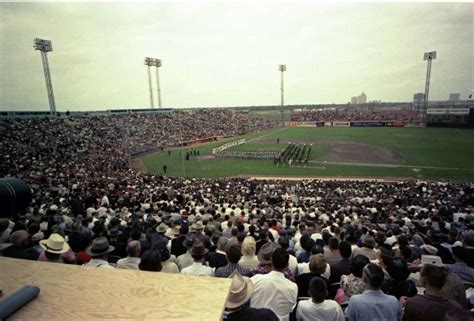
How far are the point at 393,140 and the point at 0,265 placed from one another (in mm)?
56917

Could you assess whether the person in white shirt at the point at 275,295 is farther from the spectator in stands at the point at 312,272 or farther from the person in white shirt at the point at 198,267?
the person in white shirt at the point at 198,267

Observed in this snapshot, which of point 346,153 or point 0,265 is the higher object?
point 0,265

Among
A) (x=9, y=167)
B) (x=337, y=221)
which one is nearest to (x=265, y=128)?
(x=9, y=167)

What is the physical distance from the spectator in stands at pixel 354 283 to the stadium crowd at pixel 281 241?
0.01 m

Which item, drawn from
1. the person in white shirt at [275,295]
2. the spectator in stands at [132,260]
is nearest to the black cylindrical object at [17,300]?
the person in white shirt at [275,295]

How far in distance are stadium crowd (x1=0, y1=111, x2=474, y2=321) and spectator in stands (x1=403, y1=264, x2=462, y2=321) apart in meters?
0.01

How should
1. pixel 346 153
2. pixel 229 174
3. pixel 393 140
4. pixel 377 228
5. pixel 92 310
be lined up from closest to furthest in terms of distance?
pixel 92 310 → pixel 377 228 → pixel 229 174 → pixel 346 153 → pixel 393 140

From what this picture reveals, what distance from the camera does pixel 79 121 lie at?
167ft

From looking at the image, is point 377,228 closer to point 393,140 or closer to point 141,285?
point 141,285

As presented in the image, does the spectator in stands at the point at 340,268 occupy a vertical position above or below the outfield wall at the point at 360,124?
above

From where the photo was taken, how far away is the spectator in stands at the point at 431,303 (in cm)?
321

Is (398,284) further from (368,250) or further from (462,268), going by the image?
(368,250)

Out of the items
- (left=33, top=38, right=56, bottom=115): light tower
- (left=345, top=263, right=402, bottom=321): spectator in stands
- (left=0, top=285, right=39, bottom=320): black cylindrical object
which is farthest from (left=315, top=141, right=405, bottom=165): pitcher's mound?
(left=33, top=38, right=56, bottom=115): light tower

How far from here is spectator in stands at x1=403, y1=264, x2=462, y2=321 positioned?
10.5 feet
